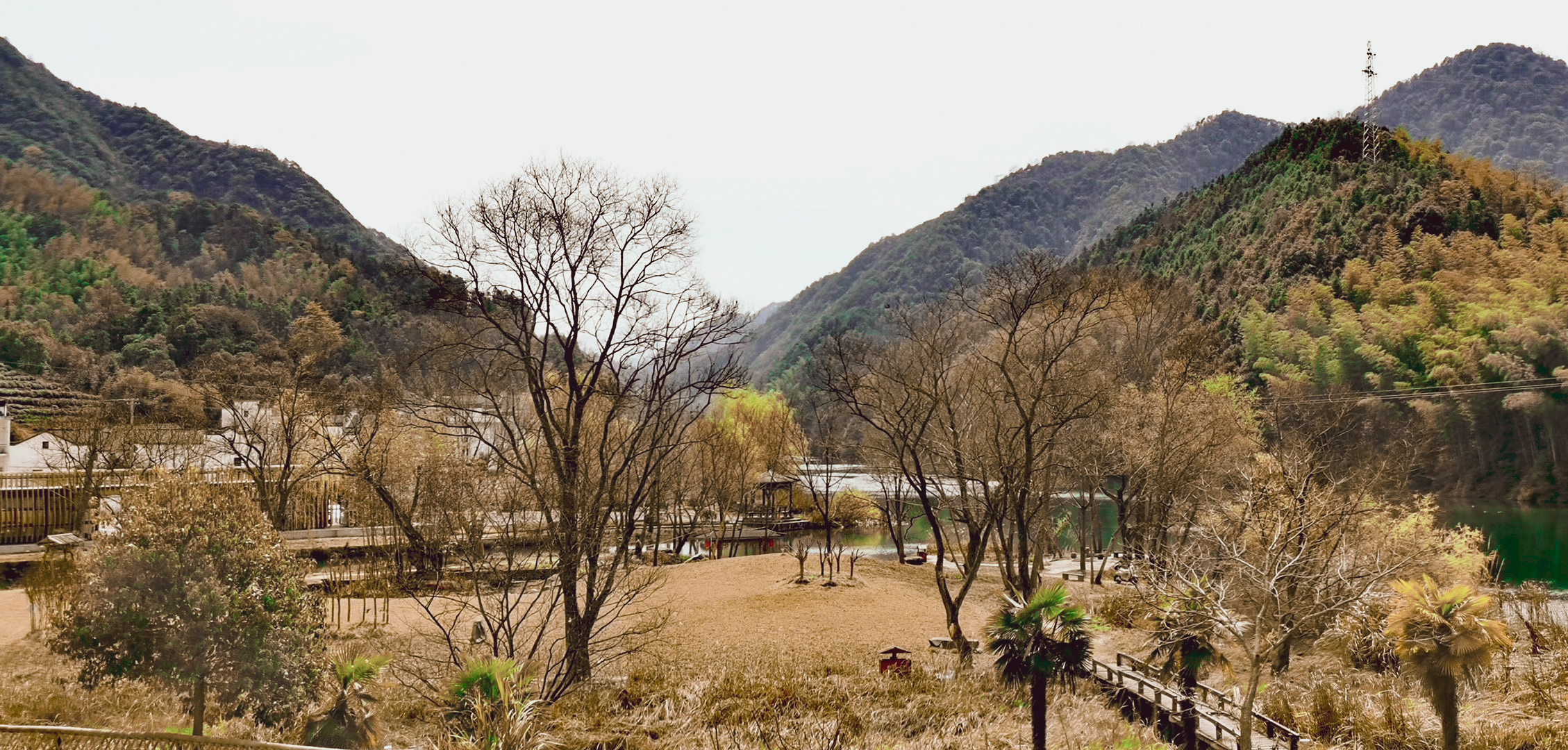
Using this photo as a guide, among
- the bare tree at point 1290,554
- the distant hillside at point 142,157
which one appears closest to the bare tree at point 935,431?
the bare tree at point 1290,554

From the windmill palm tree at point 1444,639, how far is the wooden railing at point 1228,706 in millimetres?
1632

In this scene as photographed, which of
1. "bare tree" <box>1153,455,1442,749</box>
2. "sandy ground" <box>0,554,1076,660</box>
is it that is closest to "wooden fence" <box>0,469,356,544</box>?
"sandy ground" <box>0,554,1076,660</box>

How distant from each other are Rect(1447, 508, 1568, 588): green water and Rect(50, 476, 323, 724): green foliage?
30.1 metres

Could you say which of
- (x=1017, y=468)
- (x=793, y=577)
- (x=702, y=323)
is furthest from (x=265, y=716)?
(x=793, y=577)

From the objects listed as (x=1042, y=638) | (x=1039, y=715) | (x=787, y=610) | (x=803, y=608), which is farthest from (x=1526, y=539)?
(x=1039, y=715)

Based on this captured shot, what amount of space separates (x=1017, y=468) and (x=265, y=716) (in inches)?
626

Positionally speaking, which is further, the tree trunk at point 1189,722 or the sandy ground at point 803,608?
the sandy ground at point 803,608

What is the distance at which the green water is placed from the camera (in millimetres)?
34100

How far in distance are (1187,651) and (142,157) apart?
579 feet

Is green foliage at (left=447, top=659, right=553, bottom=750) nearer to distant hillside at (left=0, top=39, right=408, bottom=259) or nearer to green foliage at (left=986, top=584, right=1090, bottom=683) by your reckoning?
green foliage at (left=986, top=584, right=1090, bottom=683)

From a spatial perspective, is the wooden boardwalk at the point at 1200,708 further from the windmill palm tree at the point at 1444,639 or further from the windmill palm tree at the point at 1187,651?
the windmill palm tree at the point at 1444,639

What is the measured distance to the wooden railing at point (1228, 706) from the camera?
40.1ft

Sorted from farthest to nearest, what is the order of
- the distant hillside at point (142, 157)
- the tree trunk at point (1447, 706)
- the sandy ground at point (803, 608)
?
the distant hillside at point (142, 157)
the sandy ground at point (803, 608)
the tree trunk at point (1447, 706)

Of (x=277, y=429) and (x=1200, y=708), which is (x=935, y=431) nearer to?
(x=1200, y=708)
